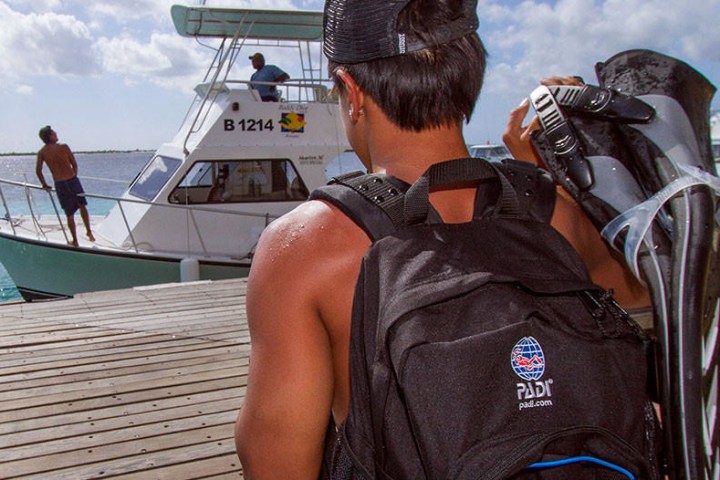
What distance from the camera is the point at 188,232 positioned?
29.5 feet

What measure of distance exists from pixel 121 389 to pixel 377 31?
3144mm

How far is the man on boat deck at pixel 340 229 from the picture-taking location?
103cm

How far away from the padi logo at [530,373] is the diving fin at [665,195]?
0.87ft

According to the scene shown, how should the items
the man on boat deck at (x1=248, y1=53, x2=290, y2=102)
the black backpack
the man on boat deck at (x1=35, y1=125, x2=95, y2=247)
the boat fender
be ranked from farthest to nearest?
the man on boat deck at (x1=248, y1=53, x2=290, y2=102) < the man on boat deck at (x1=35, y1=125, x2=95, y2=247) < the boat fender < the black backpack

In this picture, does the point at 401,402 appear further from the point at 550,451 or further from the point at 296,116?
the point at 296,116

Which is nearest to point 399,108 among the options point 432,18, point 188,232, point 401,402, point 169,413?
point 432,18

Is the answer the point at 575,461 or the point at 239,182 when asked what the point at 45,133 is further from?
the point at 575,461

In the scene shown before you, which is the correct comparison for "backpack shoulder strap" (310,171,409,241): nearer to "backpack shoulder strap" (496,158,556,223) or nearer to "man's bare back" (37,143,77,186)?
"backpack shoulder strap" (496,158,556,223)

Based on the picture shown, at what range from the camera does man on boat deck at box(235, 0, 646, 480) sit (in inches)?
40.4

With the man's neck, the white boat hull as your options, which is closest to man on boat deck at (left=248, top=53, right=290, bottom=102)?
the white boat hull

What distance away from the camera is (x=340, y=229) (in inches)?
40.4

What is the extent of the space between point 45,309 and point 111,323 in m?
0.98

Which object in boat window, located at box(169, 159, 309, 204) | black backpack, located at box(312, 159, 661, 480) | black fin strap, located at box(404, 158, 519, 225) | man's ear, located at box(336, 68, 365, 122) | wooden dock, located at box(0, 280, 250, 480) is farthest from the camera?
boat window, located at box(169, 159, 309, 204)

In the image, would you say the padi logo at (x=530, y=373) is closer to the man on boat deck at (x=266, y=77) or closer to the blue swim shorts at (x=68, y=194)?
the man on boat deck at (x=266, y=77)
